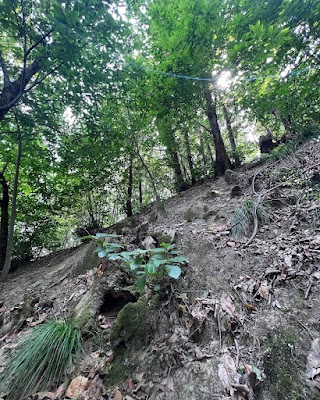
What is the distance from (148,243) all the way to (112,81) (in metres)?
2.83

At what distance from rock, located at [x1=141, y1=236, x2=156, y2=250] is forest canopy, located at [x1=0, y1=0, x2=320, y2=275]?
232 cm

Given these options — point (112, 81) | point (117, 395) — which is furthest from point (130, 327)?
point (112, 81)

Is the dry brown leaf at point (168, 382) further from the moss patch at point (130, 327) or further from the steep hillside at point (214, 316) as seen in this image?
the moss patch at point (130, 327)

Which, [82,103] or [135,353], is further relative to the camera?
[82,103]

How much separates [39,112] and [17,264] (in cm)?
540

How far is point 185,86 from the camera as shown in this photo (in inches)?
171

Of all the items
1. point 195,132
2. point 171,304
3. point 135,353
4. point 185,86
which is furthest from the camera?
point 195,132

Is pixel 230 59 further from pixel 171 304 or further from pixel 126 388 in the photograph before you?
pixel 126 388

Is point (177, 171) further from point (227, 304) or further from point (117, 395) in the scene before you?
point (117, 395)

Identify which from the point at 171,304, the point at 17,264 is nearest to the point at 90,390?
the point at 171,304

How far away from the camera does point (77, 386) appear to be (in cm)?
160

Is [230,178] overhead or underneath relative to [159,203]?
overhead

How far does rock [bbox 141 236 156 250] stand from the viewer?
2.96 metres

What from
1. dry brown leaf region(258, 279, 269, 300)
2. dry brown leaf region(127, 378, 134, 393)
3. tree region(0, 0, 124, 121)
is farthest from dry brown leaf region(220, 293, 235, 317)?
tree region(0, 0, 124, 121)
